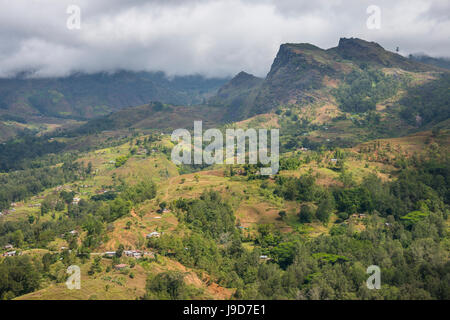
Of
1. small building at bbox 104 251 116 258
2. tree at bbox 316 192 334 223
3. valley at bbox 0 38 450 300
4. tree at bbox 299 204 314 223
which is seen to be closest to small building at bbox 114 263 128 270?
valley at bbox 0 38 450 300

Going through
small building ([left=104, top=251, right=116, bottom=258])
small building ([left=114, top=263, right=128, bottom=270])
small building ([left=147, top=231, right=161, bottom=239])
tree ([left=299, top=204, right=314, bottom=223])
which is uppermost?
tree ([left=299, top=204, right=314, bottom=223])

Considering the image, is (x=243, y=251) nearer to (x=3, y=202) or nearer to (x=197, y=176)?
(x=197, y=176)

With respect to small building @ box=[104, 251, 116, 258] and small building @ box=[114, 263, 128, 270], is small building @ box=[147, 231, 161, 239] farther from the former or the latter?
small building @ box=[114, 263, 128, 270]

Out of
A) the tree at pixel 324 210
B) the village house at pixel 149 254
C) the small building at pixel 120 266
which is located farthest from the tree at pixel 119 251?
the tree at pixel 324 210

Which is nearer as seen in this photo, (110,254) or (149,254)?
(149,254)

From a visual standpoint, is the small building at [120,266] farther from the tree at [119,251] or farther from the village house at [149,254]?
the village house at [149,254]

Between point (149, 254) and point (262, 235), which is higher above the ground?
point (149, 254)

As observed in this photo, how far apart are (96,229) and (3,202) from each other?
339ft

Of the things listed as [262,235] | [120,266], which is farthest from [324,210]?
[120,266]

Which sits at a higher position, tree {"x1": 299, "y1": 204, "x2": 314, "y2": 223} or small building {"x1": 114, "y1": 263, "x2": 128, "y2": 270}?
tree {"x1": 299, "y1": 204, "x2": 314, "y2": 223}

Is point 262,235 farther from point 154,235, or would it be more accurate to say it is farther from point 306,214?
point 154,235

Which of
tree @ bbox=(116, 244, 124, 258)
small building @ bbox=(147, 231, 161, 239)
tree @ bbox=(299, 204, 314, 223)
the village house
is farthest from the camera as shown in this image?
tree @ bbox=(299, 204, 314, 223)

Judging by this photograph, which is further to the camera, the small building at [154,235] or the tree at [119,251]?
the small building at [154,235]
